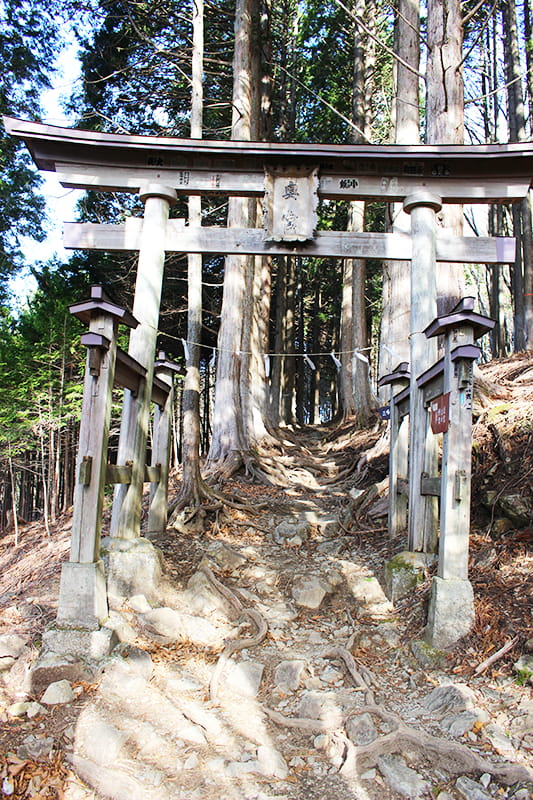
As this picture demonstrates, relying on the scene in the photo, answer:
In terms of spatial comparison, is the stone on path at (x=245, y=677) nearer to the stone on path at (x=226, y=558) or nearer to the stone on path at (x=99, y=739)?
the stone on path at (x=99, y=739)

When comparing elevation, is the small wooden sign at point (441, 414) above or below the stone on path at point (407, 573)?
above

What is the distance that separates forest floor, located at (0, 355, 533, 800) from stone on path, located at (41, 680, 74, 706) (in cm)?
3

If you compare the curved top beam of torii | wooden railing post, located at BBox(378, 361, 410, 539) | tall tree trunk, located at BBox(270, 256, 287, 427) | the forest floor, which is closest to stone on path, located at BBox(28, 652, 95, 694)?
the forest floor

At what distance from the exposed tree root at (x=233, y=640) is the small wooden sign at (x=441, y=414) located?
239cm

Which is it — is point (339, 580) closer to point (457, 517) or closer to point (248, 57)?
point (457, 517)

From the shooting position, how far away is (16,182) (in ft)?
51.1

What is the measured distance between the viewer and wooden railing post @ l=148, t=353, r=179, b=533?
6961 mm

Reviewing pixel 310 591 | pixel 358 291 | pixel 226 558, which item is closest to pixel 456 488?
pixel 310 591

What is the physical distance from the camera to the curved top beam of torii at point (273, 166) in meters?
6.20

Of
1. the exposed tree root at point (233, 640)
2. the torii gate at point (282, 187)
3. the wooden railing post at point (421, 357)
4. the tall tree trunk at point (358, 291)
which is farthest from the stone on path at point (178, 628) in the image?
the tall tree trunk at point (358, 291)

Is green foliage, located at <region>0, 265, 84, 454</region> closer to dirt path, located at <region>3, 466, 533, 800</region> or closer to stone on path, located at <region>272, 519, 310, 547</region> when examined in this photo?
stone on path, located at <region>272, 519, 310, 547</region>

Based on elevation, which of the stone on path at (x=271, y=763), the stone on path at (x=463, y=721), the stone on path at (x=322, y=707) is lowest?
the stone on path at (x=271, y=763)

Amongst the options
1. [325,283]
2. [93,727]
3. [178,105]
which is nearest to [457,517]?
[93,727]

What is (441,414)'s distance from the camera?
186 inches
